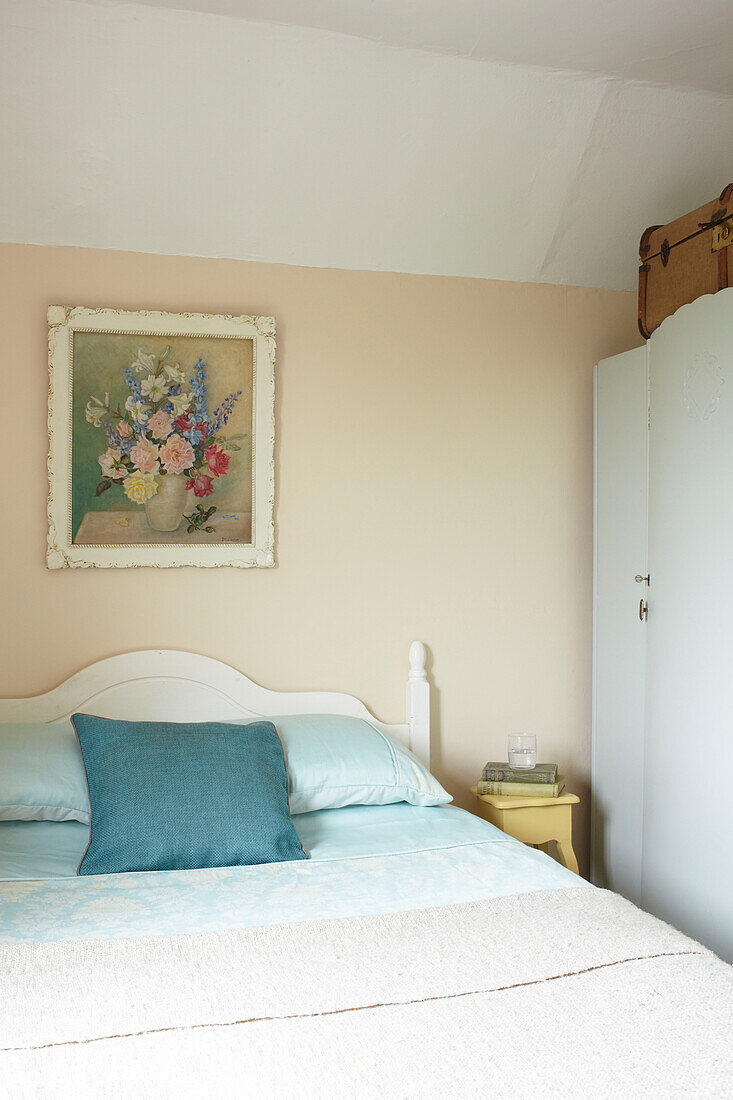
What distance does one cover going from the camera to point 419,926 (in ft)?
5.69

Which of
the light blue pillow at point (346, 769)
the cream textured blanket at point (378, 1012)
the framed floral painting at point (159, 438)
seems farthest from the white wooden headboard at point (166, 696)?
the cream textured blanket at point (378, 1012)

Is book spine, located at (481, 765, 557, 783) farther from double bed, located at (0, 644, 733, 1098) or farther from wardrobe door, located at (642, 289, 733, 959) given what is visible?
double bed, located at (0, 644, 733, 1098)

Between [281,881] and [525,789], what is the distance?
1027 mm

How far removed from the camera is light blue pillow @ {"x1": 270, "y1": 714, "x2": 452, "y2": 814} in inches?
95.5

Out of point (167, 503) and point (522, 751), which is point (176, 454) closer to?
point (167, 503)

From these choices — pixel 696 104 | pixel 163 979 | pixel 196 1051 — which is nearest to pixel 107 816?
pixel 163 979

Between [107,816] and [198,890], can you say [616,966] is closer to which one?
[198,890]

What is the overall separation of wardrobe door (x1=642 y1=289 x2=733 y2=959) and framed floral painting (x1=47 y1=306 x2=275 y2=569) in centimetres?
116

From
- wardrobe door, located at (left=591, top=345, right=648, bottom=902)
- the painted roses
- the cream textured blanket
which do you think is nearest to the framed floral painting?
the painted roses

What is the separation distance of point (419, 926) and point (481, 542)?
1.55m

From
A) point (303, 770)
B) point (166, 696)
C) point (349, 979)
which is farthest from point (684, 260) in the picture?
point (349, 979)

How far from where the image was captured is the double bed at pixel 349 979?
125 cm

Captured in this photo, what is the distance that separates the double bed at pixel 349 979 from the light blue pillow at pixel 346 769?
15 cm

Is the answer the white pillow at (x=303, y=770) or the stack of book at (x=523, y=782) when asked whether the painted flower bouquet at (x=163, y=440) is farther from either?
the stack of book at (x=523, y=782)
